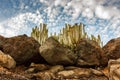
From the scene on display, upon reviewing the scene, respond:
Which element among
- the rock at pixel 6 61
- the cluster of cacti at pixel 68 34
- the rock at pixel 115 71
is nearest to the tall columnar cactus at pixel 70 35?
the cluster of cacti at pixel 68 34

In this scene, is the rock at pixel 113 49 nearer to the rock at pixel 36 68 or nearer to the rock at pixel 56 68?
the rock at pixel 56 68

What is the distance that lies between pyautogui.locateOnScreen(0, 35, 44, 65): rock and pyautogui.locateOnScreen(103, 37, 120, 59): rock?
534 cm

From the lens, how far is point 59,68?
1634cm

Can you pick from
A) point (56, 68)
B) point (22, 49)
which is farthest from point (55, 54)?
point (22, 49)

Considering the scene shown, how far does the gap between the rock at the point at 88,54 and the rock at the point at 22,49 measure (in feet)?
9.65

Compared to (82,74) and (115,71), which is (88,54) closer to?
(82,74)

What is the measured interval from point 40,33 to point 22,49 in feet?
8.42

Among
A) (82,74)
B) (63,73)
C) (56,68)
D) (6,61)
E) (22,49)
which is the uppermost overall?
(22,49)

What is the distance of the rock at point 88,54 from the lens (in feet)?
57.3

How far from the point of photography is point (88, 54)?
57.7ft

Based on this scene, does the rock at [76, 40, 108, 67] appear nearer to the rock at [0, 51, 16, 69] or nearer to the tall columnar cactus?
the tall columnar cactus

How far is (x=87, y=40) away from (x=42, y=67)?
3840 millimetres

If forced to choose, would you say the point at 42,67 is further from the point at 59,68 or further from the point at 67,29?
the point at 67,29

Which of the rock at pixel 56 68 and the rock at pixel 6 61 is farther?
the rock at pixel 56 68
